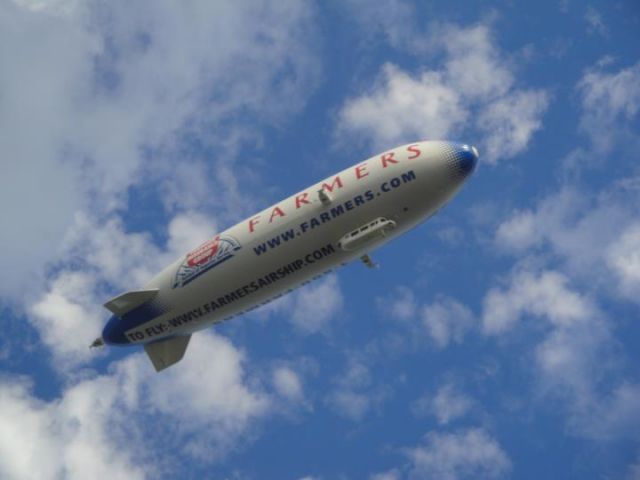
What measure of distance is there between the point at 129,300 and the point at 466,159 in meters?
33.1


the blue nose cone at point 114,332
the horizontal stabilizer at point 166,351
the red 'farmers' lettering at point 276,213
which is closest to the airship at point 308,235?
the red 'farmers' lettering at point 276,213

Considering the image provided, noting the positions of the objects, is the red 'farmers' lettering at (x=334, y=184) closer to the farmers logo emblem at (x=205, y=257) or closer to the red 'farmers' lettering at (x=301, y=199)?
the red 'farmers' lettering at (x=301, y=199)

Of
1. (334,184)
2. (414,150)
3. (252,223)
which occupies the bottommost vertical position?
(414,150)

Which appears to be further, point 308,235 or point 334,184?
point 334,184

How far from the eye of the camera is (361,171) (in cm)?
5975

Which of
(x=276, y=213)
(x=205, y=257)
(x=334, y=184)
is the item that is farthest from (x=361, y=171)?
(x=205, y=257)

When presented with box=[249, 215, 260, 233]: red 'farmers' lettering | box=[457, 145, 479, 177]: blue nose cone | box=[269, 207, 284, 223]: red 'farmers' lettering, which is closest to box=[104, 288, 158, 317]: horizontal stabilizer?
box=[249, 215, 260, 233]: red 'farmers' lettering

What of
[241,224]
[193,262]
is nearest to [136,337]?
[193,262]

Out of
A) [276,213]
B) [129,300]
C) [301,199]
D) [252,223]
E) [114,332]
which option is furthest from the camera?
[114,332]

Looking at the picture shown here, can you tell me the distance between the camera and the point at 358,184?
58.9m

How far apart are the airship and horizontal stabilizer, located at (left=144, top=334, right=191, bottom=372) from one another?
17.8 feet

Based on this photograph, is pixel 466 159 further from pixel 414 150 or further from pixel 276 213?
pixel 276 213

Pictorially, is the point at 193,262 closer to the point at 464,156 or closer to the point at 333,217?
the point at 333,217

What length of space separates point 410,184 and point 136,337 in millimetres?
30300
